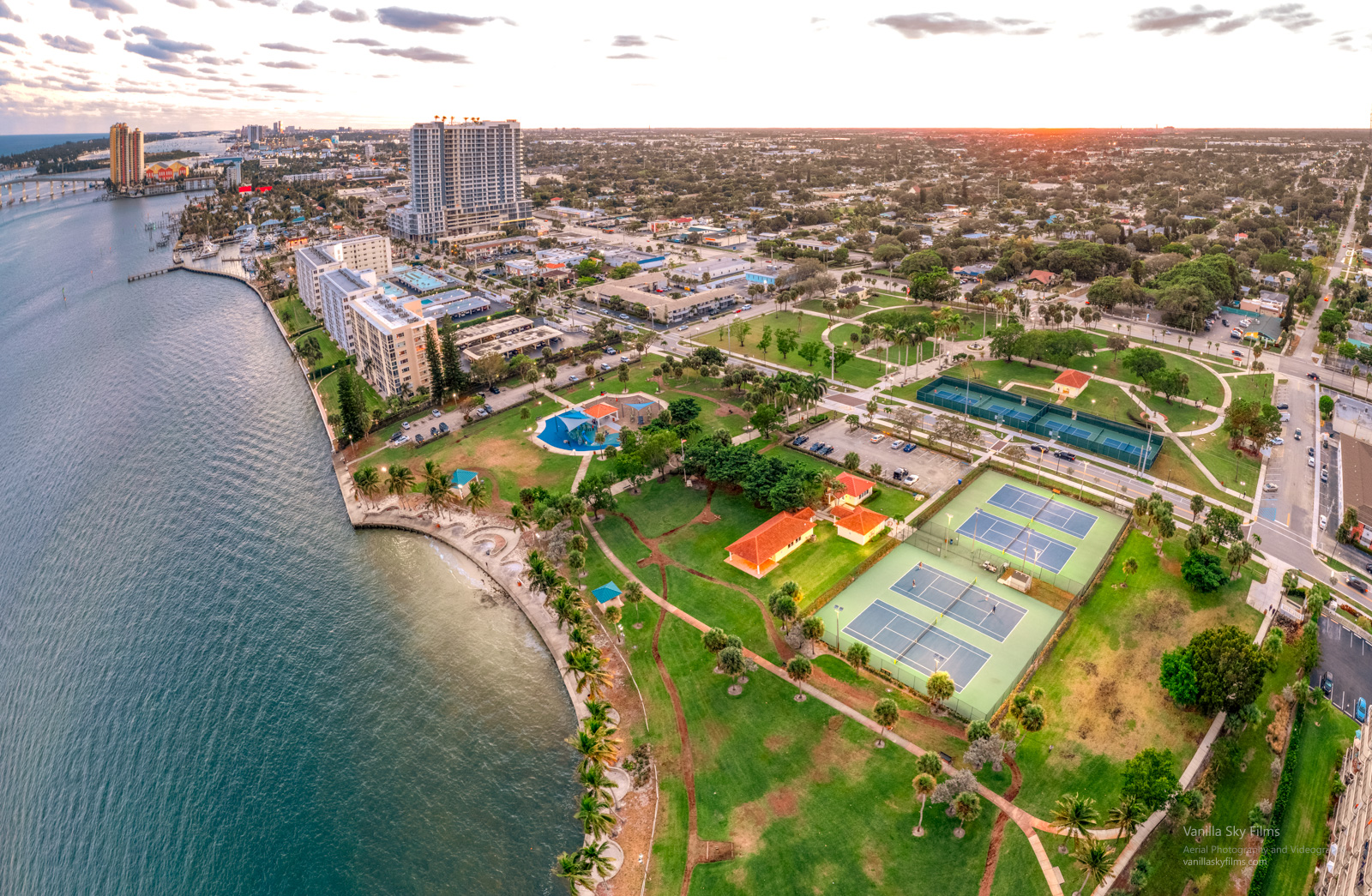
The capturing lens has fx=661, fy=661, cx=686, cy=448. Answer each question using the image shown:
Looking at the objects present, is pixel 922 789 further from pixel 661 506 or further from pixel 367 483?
pixel 367 483

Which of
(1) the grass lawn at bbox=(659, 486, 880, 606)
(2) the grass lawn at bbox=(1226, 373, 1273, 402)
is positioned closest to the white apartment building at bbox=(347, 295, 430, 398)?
(1) the grass lawn at bbox=(659, 486, 880, 606)

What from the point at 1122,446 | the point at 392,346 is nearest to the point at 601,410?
the point at 392,346

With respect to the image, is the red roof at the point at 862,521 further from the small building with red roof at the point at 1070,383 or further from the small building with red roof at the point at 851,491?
the small building with red roof at the point at 1070,383

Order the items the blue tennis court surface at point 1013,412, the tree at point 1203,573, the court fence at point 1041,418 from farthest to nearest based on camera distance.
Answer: the blue tennis court surface at point 1013,412
the court fence at point 1041,418
the tree at point 1203,573

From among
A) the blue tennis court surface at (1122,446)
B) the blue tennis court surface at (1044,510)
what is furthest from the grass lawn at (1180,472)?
the blue tennis court surface at (1044,510)

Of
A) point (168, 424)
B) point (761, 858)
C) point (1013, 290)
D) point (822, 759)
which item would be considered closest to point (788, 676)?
point (822, 759)

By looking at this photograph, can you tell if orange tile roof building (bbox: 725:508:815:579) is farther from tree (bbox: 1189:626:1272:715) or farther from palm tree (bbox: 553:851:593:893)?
tree (bbox: 1189:626:1272:715)

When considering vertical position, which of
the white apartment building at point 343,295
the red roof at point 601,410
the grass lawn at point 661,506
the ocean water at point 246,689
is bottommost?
the ocean water at point 246,689
